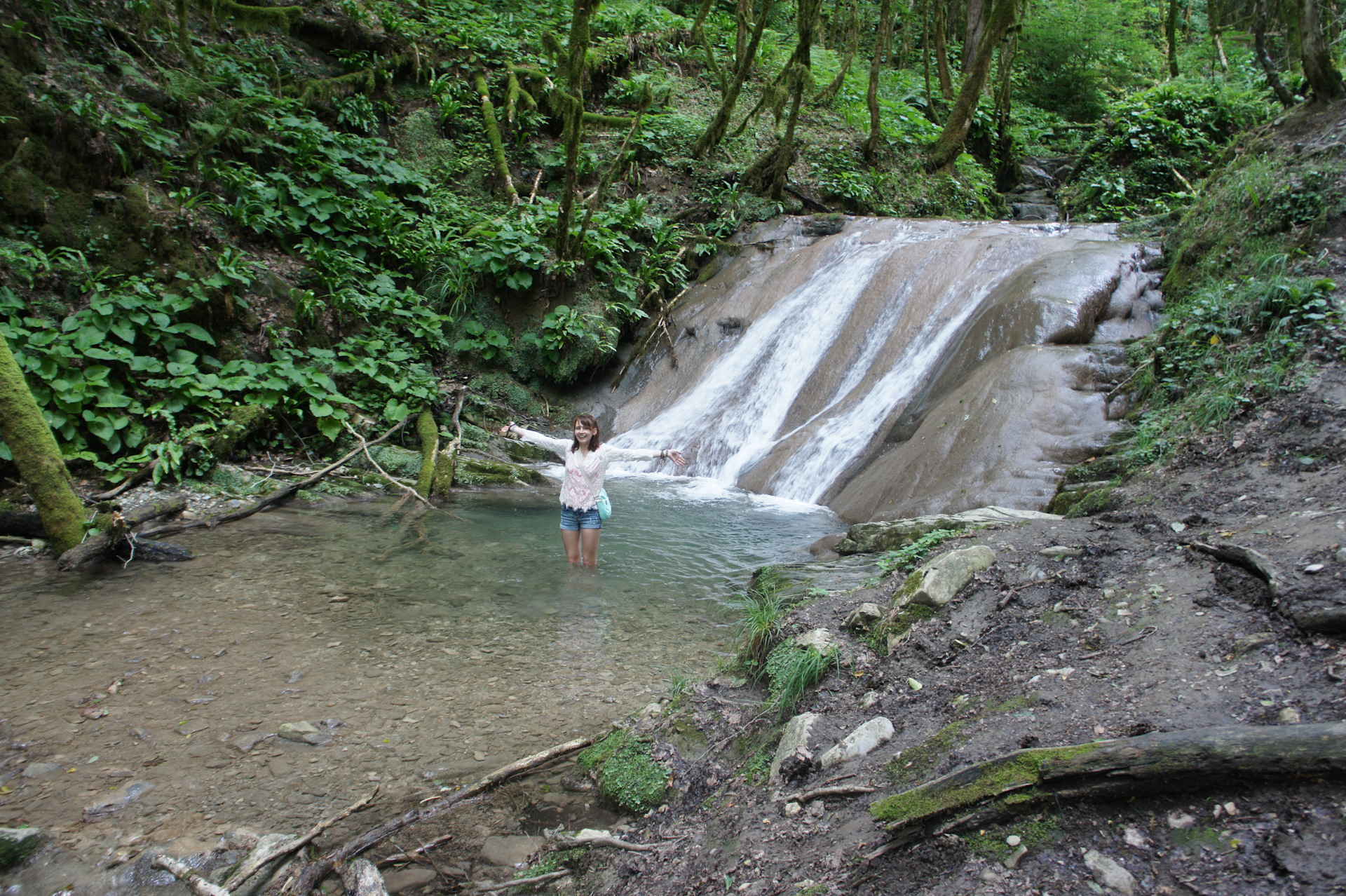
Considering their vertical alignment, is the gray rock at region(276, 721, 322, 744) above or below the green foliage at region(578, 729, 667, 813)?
above

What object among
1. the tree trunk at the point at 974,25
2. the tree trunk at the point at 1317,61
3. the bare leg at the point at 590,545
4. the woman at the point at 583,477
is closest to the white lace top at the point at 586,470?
the woman at the point at 583,477

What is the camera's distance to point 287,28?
1376cm

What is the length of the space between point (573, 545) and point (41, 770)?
374cm

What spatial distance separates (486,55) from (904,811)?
1857 cm

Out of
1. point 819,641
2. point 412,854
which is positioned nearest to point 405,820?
point 412,854

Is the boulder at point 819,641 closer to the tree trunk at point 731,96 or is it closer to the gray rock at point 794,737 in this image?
the gray rock at point 794,737

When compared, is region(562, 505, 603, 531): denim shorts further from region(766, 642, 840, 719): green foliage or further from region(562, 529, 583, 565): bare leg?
region(766, 642, 840, 719): green foliage

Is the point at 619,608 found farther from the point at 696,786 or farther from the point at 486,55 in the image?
the point at 486,55

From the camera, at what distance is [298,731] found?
3.58 m

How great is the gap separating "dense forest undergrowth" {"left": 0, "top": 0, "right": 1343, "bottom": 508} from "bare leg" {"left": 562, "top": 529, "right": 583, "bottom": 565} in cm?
443

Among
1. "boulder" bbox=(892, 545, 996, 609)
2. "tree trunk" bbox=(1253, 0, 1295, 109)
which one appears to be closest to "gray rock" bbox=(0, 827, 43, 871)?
"boulder" bbox=(892, 545, 996, 609)

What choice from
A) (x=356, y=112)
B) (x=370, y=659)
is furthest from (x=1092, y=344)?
(x=356, y=112)

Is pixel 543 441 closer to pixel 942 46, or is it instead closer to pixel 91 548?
pixel 91 548

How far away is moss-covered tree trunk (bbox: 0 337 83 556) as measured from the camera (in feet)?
18.5
